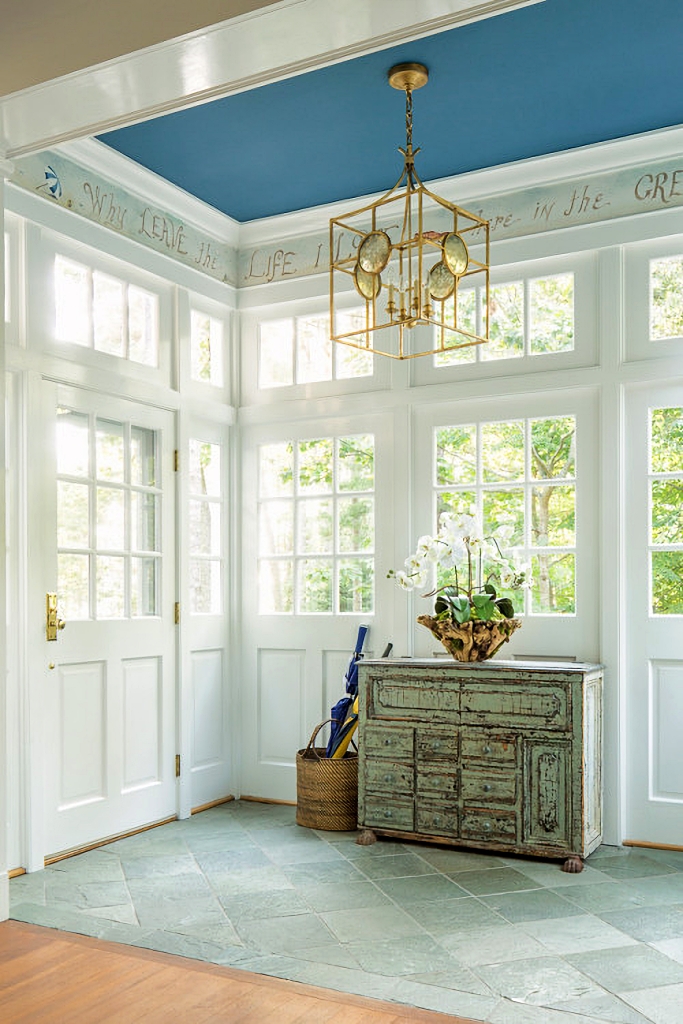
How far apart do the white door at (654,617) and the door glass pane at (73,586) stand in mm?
2351

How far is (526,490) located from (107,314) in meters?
2.08

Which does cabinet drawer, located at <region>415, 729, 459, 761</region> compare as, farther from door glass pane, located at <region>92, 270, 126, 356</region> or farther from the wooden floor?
door glass pane, located at <region>92, 270, 126, 356</region>

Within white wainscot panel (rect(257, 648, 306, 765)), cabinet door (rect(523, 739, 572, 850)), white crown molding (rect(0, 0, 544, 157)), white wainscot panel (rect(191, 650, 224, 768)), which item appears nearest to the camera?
white crown molding (rect(0, 0, 544, 157))

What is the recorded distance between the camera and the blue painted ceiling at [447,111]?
131 inches

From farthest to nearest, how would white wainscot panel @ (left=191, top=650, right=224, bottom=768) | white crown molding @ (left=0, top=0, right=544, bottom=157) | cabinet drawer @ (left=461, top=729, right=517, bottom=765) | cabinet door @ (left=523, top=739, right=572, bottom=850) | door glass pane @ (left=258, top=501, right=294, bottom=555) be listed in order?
door glass pane @ (left=258, top=501, right=294, bottom=555) → white wainscot panel @ (left=191, top=650, right=224, bottom=768) → cabinet drawer @ (left=461, top=729, right=517, bottom=765) → cabinet door @ (left=523, top=739, right=572, bottom=850) → white crown molding @ (left=0, top=0, right=544, bottom=157)

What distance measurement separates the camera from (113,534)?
4.36 metres

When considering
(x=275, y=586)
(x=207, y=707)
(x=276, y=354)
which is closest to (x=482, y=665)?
(x=275, y=586)

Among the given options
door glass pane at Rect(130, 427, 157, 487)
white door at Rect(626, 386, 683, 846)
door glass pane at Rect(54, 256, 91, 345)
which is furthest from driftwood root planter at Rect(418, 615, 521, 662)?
door glass pane at Rect(54, 256, 91, 345)

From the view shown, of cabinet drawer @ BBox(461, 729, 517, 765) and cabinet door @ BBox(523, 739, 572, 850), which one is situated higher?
cabinet drawer @ BBox(461, 729, 517, 765)

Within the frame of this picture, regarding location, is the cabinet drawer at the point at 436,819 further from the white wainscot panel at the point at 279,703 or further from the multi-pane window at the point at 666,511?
the multi-pane window at the point at 666,511

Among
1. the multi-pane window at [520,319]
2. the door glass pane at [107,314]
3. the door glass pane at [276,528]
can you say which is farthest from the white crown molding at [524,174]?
the door glass pane at [276,528]

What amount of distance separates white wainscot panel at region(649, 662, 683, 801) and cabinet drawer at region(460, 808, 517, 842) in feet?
2.28

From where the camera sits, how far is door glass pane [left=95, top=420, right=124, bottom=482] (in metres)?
4.29

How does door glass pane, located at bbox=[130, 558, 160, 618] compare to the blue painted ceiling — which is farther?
door glass pane, located at bbox=[130, 558, 160, 618]
